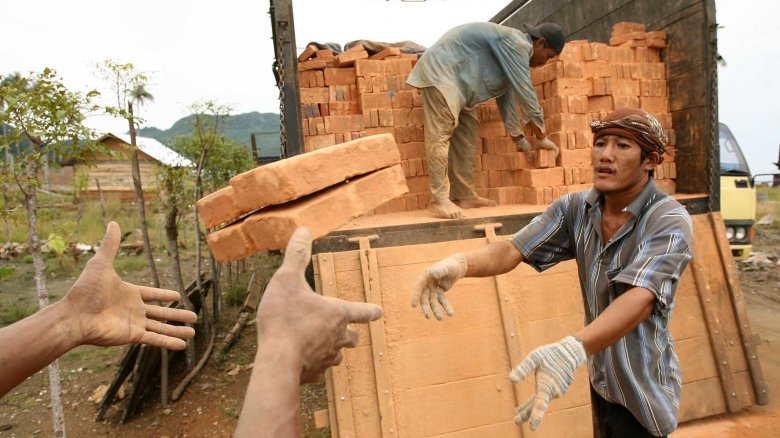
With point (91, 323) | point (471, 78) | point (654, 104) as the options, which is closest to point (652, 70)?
point (654, 104)

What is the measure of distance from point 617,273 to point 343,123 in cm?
307

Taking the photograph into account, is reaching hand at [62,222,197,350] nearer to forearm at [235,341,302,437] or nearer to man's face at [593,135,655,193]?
forearm at [235,341,302,437]

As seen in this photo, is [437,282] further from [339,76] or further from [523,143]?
[339,76]

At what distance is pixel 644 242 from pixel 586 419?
2.19 meters

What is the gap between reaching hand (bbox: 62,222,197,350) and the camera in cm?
180

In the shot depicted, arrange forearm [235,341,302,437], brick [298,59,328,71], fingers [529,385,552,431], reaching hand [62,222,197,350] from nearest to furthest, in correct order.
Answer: forearm [235,341,302,437], fingers [529,385,552,431], reaching hand [62,222,197,350], brick [298,59,328,71]

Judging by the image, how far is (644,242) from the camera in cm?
175

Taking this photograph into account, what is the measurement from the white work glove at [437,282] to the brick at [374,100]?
2617 millimetres

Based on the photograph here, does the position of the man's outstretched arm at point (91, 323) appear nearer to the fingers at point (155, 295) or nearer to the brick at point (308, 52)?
the fingers at point (155, 295)

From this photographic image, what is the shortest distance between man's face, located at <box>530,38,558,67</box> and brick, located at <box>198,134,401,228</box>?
274 cm

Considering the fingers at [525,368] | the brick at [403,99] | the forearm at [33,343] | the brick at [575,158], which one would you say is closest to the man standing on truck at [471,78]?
the brick at [575,158]

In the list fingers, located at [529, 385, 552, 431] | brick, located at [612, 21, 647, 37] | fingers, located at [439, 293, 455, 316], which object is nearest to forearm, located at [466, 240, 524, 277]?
fingers, located at [439, 293, 455, 316]

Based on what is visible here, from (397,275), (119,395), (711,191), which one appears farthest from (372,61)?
(119,395)

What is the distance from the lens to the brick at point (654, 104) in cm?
466
